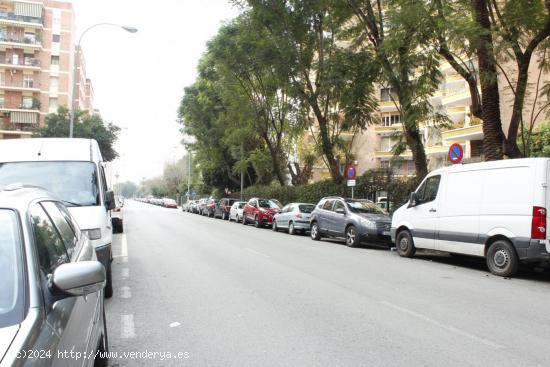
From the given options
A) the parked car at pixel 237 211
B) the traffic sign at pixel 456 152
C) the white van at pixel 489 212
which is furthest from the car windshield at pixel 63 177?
the parked car at pixel 237 211

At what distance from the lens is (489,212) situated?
1050 centimetres

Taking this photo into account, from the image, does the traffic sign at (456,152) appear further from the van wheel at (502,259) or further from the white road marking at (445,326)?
the white road marking at (445,326)

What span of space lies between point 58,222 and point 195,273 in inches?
239

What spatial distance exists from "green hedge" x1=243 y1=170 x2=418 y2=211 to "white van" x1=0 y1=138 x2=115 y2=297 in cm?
1344

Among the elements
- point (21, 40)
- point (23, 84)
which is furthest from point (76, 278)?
point (21, 40)

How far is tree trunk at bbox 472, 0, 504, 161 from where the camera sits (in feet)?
42.3

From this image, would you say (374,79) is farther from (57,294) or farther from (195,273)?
(57,294)

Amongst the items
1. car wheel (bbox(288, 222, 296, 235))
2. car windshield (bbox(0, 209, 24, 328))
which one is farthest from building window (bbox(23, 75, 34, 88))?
car windshield (bbox(0, 209, 24, 328))

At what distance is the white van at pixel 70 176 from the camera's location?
6895 mm

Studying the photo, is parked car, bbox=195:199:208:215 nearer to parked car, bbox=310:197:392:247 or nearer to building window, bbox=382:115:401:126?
building window, bbox=382:115:401:126

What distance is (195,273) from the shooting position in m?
9.45

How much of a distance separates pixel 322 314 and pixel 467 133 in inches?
1218

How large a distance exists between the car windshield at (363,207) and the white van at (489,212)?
3833mm

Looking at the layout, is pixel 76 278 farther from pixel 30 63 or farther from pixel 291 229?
pixel 30 63
